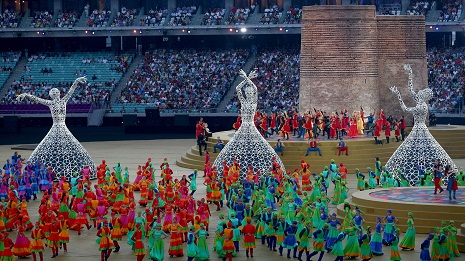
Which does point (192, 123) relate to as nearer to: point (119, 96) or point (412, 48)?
point (119, 96)

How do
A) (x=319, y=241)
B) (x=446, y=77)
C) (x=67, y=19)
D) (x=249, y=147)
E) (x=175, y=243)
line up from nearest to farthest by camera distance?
1. (x=319, y=241)
2. (x=175, y=243)
3. (x=249, y=147)
4. (x=446, y=77)
5. (x=67, y=19)

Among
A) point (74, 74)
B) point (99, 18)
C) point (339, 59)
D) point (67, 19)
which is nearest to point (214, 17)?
point (99, 18)

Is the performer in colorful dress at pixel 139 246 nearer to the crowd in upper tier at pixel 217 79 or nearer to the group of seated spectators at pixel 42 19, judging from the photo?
the crowd in upper tier at pixel 217 79

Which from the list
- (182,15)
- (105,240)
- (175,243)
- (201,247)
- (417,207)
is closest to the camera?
(201,247)

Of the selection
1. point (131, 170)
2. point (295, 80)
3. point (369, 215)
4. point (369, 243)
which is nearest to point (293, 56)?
point (295, 80)

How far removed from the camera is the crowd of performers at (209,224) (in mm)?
28312

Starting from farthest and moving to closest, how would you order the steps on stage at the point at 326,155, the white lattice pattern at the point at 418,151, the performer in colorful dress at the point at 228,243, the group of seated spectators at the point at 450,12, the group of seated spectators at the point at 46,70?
the group of seated spectators at the point at 46,70
the group of seated spectators at the point at 450,12
the steps on stage at the point at 326,155
the white lattice pattern at the point at 418,151
the performer in colorful dress at the point at 228,243

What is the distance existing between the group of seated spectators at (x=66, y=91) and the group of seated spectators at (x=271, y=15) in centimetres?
970

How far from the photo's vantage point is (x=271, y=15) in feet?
235

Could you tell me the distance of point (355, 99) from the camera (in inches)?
1975

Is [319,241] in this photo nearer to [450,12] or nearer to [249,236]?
[249,236]

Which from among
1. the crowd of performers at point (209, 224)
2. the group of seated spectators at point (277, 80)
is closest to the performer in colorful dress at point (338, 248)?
the crowd of performers at point (209, 224)

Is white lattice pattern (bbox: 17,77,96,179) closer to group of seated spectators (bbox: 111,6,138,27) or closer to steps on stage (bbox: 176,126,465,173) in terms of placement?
steps on stage (bbox: 176,126,465,173)

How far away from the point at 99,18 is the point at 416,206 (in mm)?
45157
